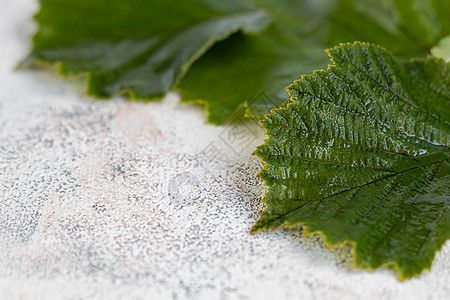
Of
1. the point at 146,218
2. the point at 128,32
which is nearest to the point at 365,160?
the point at 146,218

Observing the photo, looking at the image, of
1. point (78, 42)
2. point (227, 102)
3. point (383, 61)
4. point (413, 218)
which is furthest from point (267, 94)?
point (78, 42)

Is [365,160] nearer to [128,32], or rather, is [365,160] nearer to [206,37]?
[206,37]

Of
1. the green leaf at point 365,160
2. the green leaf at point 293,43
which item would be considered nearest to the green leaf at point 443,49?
the green leaf at point 293,43

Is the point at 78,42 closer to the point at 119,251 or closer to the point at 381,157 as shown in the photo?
the point at 119,251

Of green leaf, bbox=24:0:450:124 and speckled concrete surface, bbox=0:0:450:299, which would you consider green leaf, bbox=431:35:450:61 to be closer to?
green leaf, bbox=24:0:450:124

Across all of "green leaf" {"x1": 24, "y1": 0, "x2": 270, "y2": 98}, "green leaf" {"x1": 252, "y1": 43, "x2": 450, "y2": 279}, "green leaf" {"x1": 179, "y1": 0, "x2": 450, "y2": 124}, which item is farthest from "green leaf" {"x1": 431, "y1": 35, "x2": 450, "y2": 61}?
"green leaf" {"x1": 24, "y1": 0, "x2": 270, "y2": 98}

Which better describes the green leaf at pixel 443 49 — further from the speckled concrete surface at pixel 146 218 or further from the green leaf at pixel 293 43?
the speckled concrete surface at pixel 146 218

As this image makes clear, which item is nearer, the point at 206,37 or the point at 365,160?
the point at 365,160
